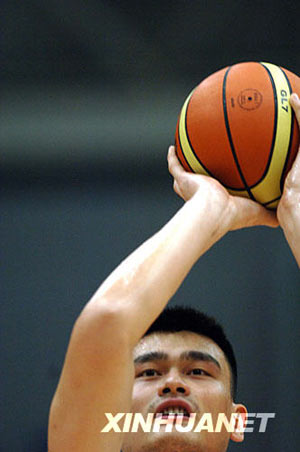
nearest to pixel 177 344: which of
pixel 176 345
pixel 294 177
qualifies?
pixel 176 345

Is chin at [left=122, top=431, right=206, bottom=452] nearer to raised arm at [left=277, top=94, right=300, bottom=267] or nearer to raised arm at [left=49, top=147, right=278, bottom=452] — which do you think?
raised arm at [left=49, top=147, right=278, bottom=452]

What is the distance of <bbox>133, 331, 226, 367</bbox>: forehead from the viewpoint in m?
2.13

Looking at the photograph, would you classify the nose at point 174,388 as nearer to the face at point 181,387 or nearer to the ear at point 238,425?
the face at point 181,387

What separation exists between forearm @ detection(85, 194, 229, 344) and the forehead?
0.62 meters

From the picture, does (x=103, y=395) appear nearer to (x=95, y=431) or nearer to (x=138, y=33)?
(x=95, y=431)

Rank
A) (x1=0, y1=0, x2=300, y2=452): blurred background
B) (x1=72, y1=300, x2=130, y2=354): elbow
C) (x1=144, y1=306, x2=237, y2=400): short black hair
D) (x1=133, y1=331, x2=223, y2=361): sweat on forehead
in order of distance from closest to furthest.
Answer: (x1=72, y1=300, x2=130, y2=354): elbow → (x1=133, y1=331, x2=223, y2=361): sweat on forehead → (x1=144, y1=306, x2=237, y2=400): short black hair → (x1=0, y1=0, x2=300, y2=452): blurred background

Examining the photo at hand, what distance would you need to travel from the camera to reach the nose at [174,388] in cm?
202

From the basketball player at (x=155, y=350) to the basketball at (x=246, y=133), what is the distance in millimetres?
42

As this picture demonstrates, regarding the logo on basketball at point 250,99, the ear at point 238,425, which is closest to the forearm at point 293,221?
the logo on basketball at point 250,99

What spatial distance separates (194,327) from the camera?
7.43 ft

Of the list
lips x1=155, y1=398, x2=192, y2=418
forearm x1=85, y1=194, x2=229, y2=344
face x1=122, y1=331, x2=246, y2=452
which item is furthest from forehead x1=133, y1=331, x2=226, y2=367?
forearm x1=85, y1=194, x2=229, y2=344

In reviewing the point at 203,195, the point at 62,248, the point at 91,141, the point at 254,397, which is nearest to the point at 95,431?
the point at 203,195

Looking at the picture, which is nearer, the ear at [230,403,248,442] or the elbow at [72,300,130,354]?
the elbow at [72,300,130,354]

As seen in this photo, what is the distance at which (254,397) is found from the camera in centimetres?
343
